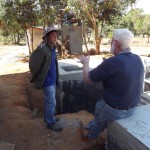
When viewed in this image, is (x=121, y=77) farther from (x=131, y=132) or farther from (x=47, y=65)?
(x=47, y=65)

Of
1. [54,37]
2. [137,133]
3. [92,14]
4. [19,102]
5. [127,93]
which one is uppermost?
[92,14]

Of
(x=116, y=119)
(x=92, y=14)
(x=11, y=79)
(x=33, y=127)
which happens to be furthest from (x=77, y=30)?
(x=116, y=119)

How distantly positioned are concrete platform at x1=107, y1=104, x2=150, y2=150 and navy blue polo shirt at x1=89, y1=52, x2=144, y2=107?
0.73 feet

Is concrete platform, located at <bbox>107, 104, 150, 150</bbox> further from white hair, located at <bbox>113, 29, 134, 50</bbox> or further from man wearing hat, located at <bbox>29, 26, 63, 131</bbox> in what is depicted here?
man wearing hat, located at <bbox>29, 26, 63, 131</bbox>

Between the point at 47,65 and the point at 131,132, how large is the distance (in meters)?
1.78

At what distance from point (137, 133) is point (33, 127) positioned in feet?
7.21

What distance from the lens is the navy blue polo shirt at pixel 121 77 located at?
300 centimetres

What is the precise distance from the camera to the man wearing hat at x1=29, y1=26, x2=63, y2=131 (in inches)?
160

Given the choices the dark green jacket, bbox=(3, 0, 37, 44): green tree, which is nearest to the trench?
the dark green jacket

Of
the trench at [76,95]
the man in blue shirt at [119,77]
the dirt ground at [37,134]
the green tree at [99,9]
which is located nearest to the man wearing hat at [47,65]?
the dirt ground at [37,134]

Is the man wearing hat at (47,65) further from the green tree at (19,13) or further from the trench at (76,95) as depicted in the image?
the green tree at (19,13)

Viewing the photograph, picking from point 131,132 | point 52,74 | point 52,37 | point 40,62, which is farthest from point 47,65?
point 131,132

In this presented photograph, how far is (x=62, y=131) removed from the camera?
Result: 450cm

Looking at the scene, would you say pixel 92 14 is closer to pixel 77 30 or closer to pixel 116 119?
pixel 77 30
